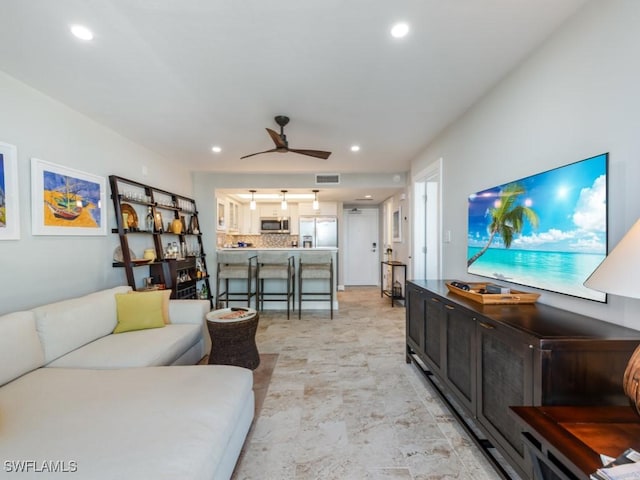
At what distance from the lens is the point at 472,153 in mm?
2725

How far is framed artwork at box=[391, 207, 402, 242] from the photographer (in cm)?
567

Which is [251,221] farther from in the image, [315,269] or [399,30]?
[399,30]

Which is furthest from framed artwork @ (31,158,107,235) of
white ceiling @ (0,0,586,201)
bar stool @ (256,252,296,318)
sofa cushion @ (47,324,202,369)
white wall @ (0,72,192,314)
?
bar stool @ (256,252,296,318)

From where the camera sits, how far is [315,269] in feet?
15.5

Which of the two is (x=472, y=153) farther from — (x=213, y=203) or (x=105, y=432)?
(x=213, y=203)

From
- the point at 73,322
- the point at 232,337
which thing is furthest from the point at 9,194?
the point at 232,337

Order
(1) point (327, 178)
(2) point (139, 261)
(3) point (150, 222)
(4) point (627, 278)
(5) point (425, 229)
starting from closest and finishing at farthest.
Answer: (4) point (627, 278)
(2) point (139, 261)
(3) point (150, 222)
(5) point (425, 229)
(1) point (327, 178)

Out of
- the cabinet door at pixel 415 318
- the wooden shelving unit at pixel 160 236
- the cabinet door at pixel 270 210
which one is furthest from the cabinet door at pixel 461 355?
the cabinet door at pixel 270 210

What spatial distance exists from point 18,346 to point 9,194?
1236mm

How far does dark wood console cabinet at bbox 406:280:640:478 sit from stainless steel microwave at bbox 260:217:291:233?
539 centimetres

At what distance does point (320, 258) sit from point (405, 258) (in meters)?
1.58

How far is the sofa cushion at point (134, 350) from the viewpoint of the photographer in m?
1.97

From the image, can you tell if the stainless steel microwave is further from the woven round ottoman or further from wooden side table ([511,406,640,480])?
wooden side table ([511,406,640,480])

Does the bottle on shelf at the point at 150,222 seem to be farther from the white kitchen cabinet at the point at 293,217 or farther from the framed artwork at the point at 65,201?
the white kitchen cabinet at the point at 293,217
